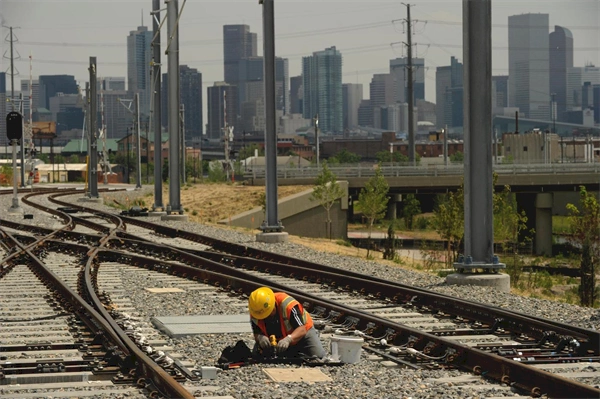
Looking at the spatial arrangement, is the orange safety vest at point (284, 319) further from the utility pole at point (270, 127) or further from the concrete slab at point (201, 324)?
the utility pole at point (270, 127)

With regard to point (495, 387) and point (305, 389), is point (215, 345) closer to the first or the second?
point (305, 389)

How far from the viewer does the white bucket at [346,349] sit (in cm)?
1062

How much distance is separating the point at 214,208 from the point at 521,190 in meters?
31.2

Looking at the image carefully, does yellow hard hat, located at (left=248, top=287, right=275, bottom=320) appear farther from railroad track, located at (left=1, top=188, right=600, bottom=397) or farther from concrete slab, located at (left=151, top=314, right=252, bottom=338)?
concrete slab, located at (left=151, top=314, right=252, bottom=338)

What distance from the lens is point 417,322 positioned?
13.9 meters

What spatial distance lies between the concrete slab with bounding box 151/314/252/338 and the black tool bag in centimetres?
201

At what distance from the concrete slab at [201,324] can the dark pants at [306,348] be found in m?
2.08

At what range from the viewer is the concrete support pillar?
77219mm

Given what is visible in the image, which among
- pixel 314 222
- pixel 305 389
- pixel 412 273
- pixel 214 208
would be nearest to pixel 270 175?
pixel 412 273

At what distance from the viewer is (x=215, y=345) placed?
12.0 m

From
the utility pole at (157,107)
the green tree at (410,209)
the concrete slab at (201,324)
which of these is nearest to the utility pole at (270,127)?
the utility pole at (157,107)

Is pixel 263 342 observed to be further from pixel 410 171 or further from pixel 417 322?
pixel 410 171

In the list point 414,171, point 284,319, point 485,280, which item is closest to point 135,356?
point 284,319

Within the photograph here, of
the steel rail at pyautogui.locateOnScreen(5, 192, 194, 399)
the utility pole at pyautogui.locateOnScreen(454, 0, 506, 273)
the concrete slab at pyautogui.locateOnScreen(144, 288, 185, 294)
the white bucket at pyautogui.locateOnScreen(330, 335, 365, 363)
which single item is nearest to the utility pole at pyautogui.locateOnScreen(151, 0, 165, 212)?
the utility pole at pyautogui.locateOnScreen(454, 0, 506, 273)
